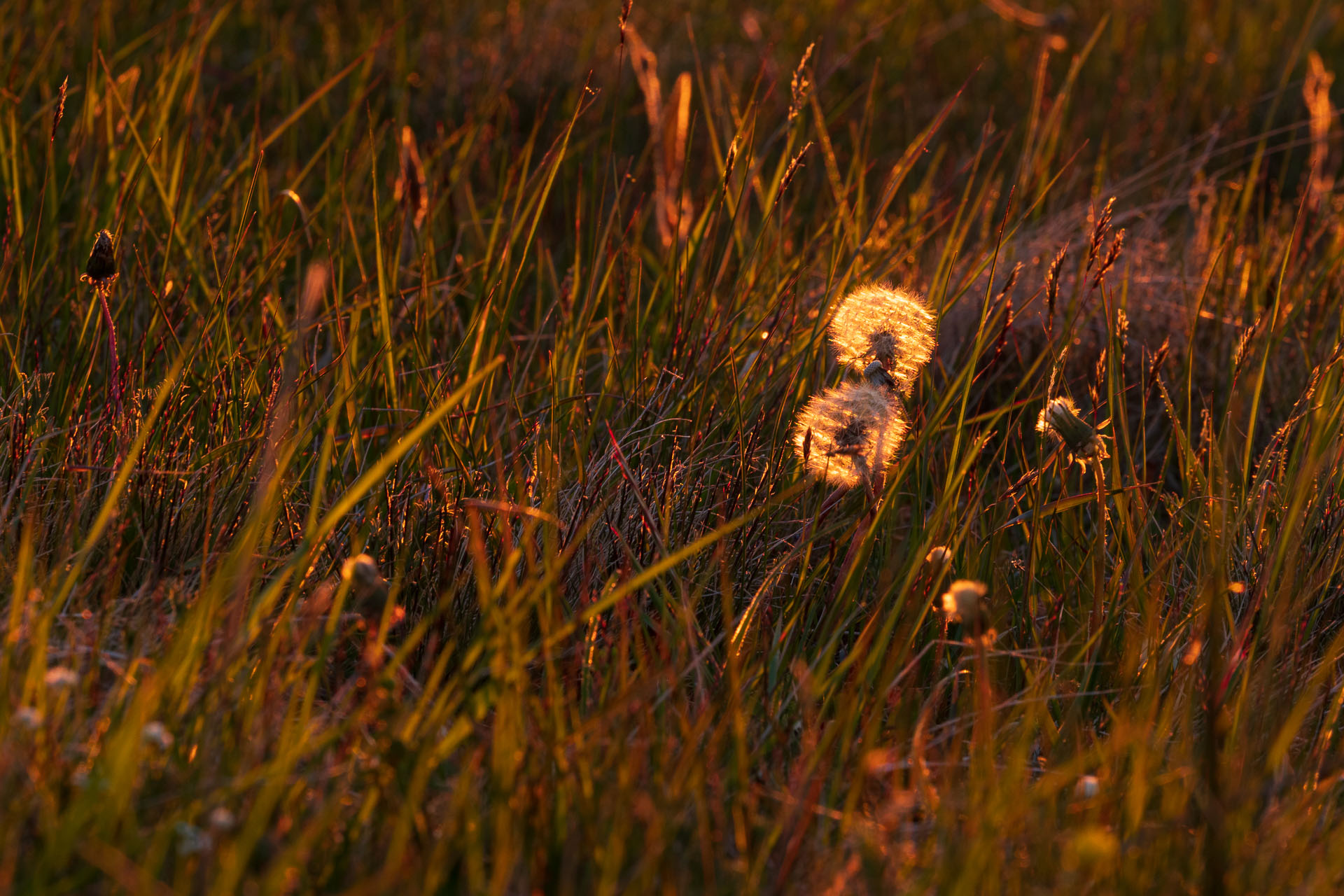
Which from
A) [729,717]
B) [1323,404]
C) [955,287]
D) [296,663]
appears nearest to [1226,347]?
[955,287]

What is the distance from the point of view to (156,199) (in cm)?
243

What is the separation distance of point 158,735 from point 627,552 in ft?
2.17

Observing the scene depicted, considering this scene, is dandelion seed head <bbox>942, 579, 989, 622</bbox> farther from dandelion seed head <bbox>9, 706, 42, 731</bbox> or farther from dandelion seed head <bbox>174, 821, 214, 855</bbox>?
dandelion seed head <bbox>9, 706, 42, 731</bbox>

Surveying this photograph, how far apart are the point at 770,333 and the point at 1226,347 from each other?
3.85 feet

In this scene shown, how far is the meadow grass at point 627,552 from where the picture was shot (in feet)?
3.29

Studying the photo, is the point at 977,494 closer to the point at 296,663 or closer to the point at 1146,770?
the point at 1146,770

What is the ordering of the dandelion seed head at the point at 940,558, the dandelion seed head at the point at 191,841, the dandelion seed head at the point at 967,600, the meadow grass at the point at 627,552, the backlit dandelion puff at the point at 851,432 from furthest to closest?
the backlit dandelion puff at the point at 851,432 → the dandelion seed head at the point at 940,558 → the dandelion seed head at the point at 967,600 → the meadow grass at the point at 627,552 → the dandelion seed head at the point at 191,841

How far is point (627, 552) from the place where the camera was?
151 cm

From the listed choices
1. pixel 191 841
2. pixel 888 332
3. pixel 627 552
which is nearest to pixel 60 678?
pixel 191 841

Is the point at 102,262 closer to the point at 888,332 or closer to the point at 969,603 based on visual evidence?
the point at 888,332

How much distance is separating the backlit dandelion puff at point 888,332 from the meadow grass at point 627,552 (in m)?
0.08

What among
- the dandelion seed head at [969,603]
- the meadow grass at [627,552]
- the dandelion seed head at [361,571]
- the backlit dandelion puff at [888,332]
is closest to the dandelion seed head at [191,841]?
the meadow grass at [627,552]

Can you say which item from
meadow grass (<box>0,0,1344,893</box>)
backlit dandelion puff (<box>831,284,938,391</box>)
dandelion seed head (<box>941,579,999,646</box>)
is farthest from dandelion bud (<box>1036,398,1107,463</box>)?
dandelion seed head (<box>941,579,999,646</box>)

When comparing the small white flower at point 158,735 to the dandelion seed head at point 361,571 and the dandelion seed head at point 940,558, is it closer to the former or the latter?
the dandelion seed head at point 361,571
